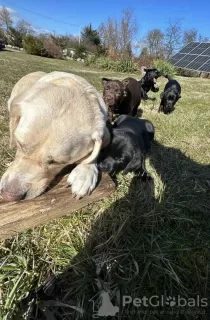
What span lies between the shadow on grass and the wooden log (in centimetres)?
29

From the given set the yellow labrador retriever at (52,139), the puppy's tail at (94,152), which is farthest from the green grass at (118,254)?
the puppy's tail at (94,152)

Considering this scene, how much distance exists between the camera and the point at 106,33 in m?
35.3

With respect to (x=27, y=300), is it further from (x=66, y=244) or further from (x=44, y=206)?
(x=44, y=206)

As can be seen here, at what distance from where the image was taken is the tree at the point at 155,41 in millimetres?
35463

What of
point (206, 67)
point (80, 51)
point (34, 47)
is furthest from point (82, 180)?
point (80, 51)

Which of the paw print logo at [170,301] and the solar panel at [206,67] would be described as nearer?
the paw print logo at [170,301]

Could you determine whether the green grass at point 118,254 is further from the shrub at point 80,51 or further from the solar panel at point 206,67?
the shrub at point 80,51

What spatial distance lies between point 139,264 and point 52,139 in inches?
51.6

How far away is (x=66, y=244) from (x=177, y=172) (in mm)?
2356

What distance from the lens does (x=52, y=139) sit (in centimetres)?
210

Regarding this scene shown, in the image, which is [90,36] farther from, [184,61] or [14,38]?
[184,61]

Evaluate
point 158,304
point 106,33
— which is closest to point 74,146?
point 158,304

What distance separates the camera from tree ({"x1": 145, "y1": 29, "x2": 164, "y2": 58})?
35463mm

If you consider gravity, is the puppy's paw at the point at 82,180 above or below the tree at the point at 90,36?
below
